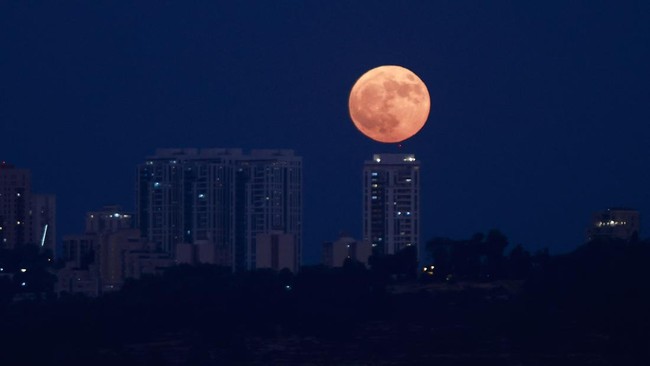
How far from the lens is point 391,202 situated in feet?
169

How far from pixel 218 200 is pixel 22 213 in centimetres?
572

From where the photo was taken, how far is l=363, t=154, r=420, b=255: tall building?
51.1 meters

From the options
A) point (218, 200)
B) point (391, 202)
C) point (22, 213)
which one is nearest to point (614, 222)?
point (391, 202)

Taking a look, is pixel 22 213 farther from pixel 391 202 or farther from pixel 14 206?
pixel 391 202

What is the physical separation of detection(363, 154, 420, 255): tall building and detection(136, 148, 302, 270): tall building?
92.6 inches

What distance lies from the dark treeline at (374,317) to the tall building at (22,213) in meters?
12.8

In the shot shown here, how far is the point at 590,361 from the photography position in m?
33.7

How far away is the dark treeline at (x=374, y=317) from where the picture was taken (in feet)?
114

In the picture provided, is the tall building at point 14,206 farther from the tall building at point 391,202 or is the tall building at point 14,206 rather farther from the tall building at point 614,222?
the tall building at point 614,222

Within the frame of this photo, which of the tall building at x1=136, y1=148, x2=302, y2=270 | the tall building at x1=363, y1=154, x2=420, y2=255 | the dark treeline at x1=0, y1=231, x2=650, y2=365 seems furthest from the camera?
the tall building at x1=136, y1=148, x2=302, y2=270

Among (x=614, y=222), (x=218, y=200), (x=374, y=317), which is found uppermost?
(x=218, y=200)

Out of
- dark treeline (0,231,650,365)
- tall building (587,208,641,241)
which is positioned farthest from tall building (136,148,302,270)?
dark treeline (0,231,650,365)

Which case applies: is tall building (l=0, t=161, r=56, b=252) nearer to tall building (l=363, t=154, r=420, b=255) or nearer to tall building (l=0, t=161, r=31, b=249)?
tall building (l=0, t=161, r=31, b=249)

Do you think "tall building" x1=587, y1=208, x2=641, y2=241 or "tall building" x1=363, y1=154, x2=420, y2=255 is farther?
"tall building" x1=363, y1=154, x2=420, y2=255
